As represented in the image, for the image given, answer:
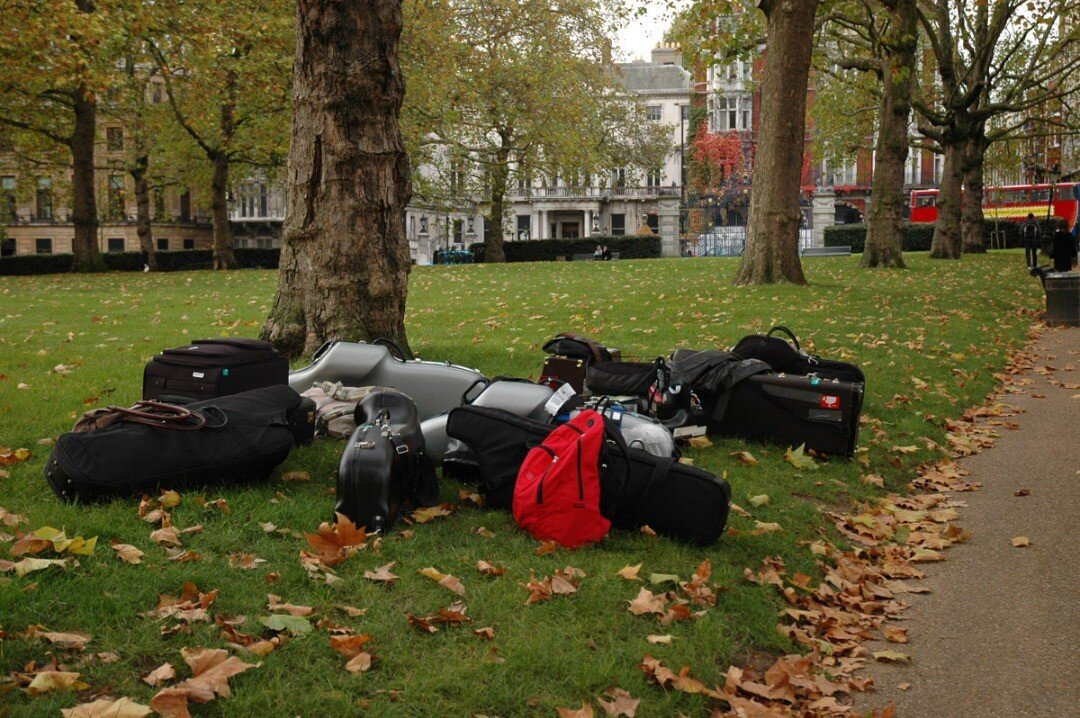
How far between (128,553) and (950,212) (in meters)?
32.6

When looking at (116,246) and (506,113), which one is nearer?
(506,113)

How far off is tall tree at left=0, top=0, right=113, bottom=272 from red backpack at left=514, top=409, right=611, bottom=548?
→ 18.6 m

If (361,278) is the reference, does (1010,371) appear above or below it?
below

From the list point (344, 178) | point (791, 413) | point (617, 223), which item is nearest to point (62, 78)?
point (344, 178)

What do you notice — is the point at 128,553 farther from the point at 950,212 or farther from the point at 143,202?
the point at 143,202

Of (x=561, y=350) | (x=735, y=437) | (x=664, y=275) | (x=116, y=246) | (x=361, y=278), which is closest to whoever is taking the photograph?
(x=735, y=437)

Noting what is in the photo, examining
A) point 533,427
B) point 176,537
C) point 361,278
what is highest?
point 361,278

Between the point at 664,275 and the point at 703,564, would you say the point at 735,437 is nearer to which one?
the point at 703,564

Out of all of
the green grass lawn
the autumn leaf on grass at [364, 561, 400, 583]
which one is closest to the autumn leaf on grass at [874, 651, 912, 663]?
the green grass lawn

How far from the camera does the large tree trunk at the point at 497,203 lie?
130ft

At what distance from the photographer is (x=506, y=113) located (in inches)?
1447

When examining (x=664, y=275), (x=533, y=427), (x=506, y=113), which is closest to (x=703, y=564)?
(x=533, y=427)

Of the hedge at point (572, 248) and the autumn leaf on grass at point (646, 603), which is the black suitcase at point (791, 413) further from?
the hedge at point (572, 248)

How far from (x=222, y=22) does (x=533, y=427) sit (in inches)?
913
